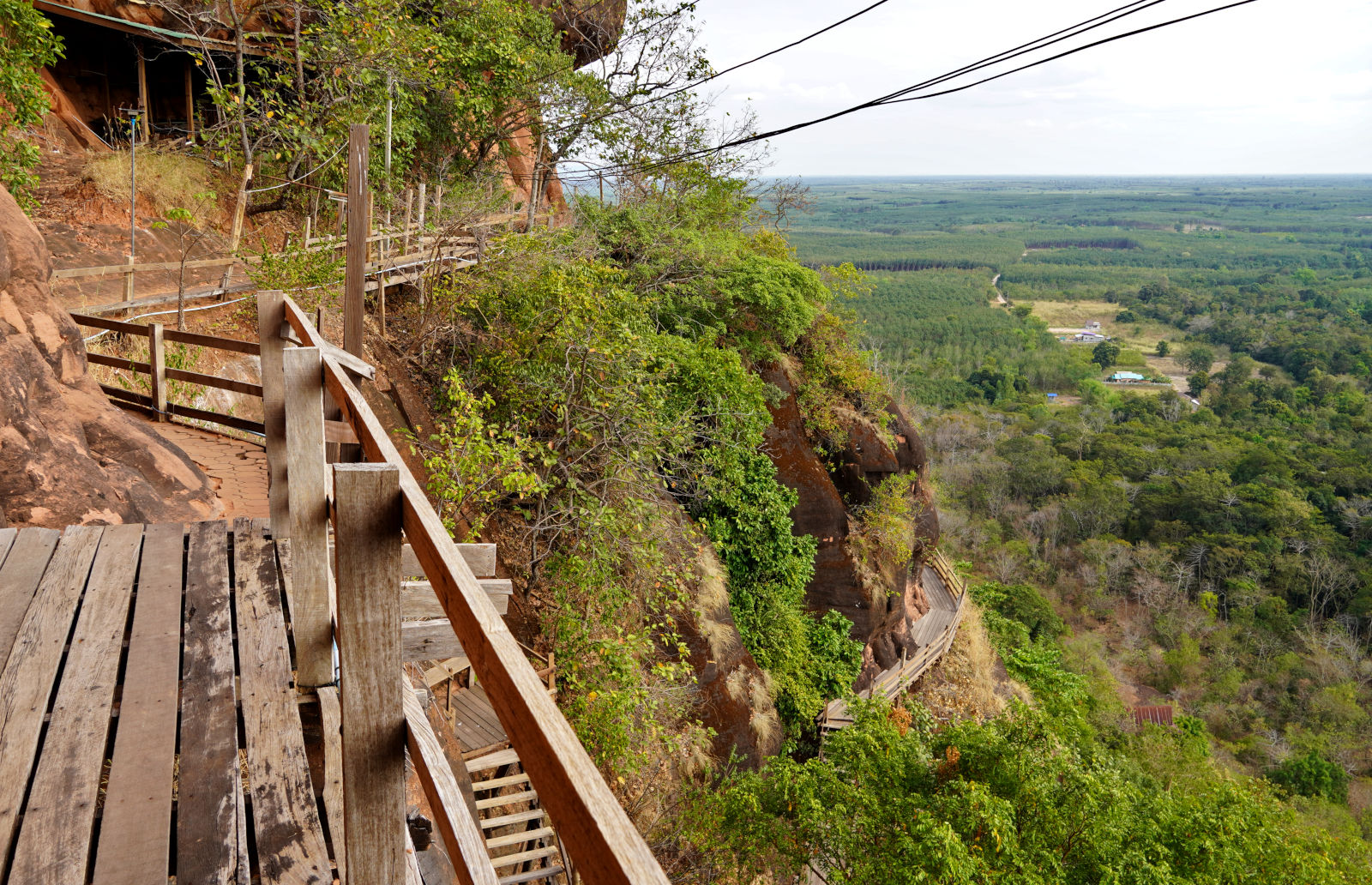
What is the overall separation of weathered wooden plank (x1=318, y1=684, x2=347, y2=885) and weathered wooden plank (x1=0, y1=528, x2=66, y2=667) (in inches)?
38.9

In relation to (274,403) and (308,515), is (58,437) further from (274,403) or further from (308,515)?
(308,515)

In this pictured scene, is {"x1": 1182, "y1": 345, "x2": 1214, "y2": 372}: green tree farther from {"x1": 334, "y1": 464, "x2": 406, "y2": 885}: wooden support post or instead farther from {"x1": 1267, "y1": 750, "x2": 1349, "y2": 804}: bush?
{"x1": 334, "y1": 464, "x2": 406, "y2": 885}: wooden support post

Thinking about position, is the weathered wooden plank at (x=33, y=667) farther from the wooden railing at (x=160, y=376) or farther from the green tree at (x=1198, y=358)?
the green tree at (x=1198, y=358)

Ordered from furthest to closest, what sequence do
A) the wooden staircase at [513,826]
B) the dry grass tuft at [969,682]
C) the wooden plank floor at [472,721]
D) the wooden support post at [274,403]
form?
the dry grass tuft at [969,682]
the wooden plank floor at [472,721]
the wooden staircase at [513,826]
the wooden support post at [274,403]

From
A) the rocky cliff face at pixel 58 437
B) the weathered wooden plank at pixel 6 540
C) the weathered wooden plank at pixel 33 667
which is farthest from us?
the rocky cliff face at pixel 58 437

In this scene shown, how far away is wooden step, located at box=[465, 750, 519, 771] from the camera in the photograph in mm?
7488

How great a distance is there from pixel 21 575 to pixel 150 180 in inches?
543

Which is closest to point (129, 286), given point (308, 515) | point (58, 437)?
point (58, 437)

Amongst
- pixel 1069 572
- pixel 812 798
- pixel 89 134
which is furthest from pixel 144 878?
pixel 1069 572

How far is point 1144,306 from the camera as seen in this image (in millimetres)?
111938

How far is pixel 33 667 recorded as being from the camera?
2.34 meters

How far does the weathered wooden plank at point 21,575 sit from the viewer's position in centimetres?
256

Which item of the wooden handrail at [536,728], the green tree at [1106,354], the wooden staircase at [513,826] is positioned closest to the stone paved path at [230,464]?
the wooden staircase at [513,826]

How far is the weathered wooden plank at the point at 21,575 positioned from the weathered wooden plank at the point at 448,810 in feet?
5.69
